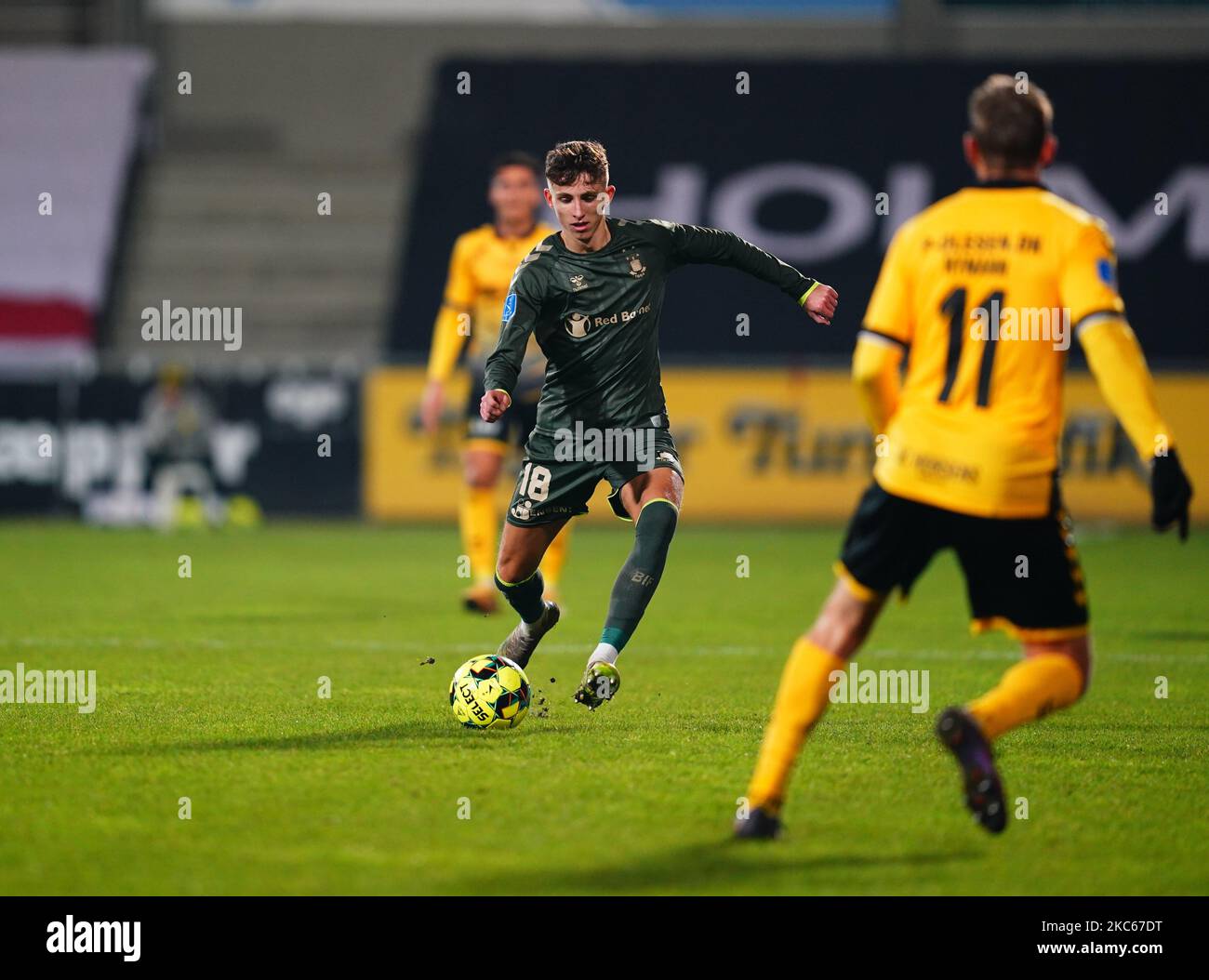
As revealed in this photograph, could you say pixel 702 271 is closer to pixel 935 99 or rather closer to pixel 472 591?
pixel 935 99

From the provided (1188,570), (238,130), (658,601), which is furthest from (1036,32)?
(658,601)

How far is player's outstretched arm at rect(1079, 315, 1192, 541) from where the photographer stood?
4.68 m

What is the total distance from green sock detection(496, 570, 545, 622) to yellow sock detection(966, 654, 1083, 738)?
2801 mm

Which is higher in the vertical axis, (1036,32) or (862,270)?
(1036,32)

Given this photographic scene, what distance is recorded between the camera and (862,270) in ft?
74.7

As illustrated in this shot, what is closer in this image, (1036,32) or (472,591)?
(472,591)

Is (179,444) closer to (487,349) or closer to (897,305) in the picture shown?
(487,349)

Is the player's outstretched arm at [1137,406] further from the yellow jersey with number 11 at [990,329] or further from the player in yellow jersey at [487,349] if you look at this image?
the player in yellow jersey at [487,349]

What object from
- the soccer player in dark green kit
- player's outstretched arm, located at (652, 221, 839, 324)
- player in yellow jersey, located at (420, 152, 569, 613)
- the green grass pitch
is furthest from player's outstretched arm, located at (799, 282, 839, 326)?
player in yellow jersey, located at (420, 152, 569, 613)

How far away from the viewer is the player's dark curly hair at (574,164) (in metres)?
6.83

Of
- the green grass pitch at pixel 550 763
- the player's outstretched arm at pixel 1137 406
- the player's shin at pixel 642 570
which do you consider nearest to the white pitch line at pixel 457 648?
the green grass pitch at pixel 550 763

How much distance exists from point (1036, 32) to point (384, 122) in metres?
9.04

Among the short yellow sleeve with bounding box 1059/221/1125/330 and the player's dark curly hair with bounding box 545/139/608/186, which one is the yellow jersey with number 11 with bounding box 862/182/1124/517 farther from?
the player's dark curly hair with bounding box 545/139/608/186

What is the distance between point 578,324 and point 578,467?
55 cm
